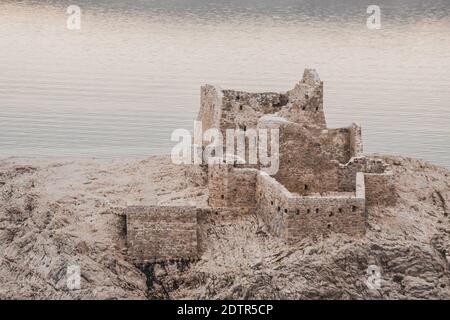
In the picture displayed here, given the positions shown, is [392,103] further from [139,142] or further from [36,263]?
[36,263]

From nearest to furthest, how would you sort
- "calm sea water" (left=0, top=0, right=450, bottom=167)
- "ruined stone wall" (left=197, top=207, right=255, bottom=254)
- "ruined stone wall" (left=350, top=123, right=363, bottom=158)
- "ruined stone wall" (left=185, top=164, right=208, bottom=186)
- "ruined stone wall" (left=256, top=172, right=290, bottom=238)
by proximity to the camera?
"ruined stone wall" (left=256, top=172, right=290, bottom=238)
"ruined stone wall" (left=197, top=207, right=255, bottom=254)
"ruined stone wall" (left=185, top=164, right=208, bottom=186)
"ruined stone wall" (left=350, top=123, right=363, bottom=158)
"calm sea water" (left=0, top=0, right=450, bottom=167)

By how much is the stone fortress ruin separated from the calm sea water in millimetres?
7213

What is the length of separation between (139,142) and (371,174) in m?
11.6

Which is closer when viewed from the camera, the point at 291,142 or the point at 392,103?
the point at 291,142

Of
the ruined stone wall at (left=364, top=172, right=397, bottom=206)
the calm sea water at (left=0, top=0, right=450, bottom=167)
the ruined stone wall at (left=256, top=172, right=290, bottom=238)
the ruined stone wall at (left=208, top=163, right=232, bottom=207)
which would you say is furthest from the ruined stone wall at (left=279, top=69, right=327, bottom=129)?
the calm sea water at (left=0, top=0, right=450, bottom=167)

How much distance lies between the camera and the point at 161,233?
109ft

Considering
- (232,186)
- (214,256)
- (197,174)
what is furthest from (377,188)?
(197,174)

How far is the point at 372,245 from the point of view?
3288cm

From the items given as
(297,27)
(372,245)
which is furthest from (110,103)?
(372,245)

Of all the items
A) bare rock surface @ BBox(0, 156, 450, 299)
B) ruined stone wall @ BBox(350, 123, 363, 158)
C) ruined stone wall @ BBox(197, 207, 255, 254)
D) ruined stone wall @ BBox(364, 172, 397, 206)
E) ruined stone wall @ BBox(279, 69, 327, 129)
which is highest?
ruined stone wall @ BBox(279, 69, 327, 129)

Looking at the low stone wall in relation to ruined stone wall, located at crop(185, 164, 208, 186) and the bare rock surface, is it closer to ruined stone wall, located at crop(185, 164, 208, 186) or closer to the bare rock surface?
the bare rock surface

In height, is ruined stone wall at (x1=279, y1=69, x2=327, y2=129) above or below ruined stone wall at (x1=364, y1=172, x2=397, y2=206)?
above

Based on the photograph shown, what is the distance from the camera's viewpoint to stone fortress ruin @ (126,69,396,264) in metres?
32.5

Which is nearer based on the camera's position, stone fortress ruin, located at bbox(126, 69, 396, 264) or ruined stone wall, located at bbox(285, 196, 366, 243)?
ruined stone wall, located at bbox(285, 196, 366, 243)
